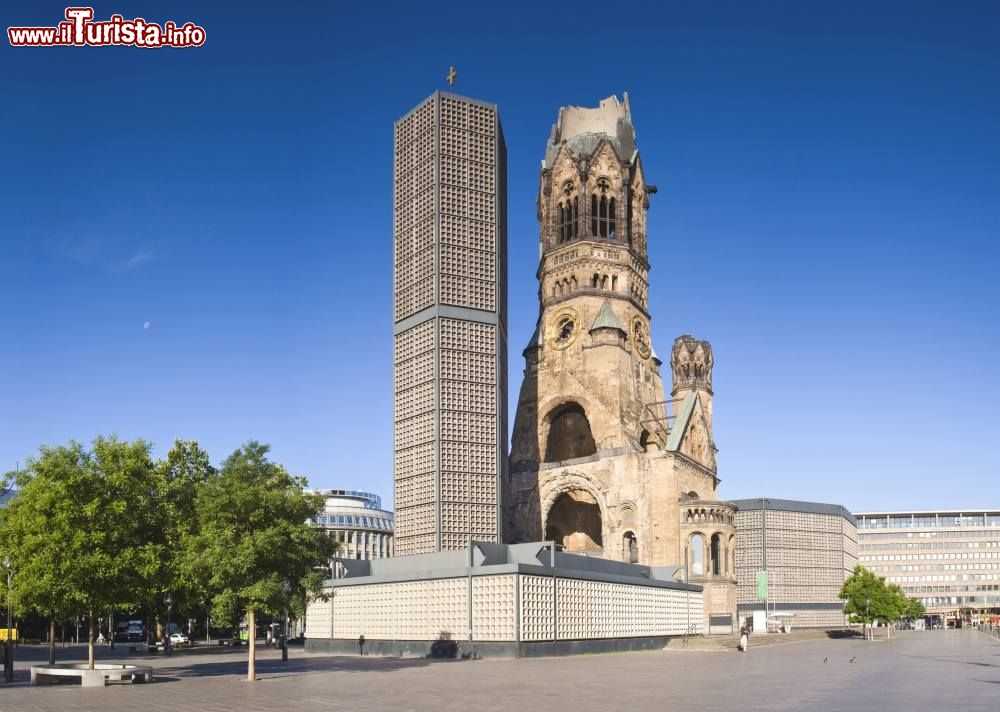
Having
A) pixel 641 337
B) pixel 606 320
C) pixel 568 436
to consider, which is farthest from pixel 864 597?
pixel 606 320

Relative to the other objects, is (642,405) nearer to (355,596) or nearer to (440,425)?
(440,425)

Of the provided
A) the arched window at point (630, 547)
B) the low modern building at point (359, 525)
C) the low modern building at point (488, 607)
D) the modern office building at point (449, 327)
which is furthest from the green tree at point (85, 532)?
the low modern building at point (359, 525)

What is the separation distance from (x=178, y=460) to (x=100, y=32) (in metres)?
32.2

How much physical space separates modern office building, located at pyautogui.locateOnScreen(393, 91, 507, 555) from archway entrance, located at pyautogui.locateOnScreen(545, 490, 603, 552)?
21.4m

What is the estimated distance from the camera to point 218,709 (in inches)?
1011

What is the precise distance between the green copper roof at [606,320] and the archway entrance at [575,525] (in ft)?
48.1

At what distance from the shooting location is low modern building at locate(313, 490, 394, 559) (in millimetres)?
165125

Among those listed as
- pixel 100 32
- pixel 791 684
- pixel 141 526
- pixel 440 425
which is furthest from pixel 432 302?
pixel 791 684

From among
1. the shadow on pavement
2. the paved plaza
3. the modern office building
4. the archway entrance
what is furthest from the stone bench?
the archway entrance

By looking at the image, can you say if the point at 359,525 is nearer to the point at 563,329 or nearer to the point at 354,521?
the point at 354,521

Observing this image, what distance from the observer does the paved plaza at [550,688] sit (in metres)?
25.8

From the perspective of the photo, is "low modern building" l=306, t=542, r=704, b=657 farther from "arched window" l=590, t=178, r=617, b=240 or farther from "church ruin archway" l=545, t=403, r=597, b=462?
"arched window" l=590, t=178, r=617, b=240

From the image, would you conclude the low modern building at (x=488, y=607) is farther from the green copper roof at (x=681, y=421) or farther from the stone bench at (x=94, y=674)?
the green copper roof at (x=681, y=421)

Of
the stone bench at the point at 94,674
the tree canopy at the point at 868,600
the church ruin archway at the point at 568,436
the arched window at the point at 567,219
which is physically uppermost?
the arched window at the point at 567,219
